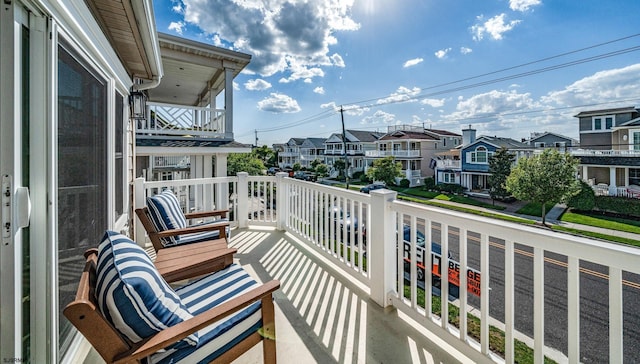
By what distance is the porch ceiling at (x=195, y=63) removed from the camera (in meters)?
6.34

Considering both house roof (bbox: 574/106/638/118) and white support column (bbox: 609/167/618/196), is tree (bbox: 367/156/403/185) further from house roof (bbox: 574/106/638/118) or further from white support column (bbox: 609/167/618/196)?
house roof (bbox: 574/106/638/118)

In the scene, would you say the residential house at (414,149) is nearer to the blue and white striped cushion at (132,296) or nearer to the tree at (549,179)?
the tree at (549,179)

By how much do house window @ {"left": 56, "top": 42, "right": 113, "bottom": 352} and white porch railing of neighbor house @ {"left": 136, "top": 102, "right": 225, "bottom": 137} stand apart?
4.81 m

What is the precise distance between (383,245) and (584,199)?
1910cm

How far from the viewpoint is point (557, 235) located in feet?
4.41

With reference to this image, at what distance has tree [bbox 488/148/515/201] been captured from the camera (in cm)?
1958

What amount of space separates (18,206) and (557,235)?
230 centimetres

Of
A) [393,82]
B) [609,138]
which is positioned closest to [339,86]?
[393,82]

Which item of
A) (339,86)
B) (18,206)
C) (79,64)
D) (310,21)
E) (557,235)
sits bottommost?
(557,235)

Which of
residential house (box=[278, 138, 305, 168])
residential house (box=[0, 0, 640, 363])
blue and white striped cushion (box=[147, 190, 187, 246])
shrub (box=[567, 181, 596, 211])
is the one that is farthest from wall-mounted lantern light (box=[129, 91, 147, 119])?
residential house (box=[278, 138, 305, 168])

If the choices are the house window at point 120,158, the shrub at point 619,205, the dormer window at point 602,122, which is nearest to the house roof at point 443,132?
the dormer window at point 602,122

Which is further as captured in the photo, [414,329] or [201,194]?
[201,194]

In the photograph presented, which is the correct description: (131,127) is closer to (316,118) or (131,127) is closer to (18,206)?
(18,206)

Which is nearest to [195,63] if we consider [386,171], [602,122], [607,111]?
[386,171]
